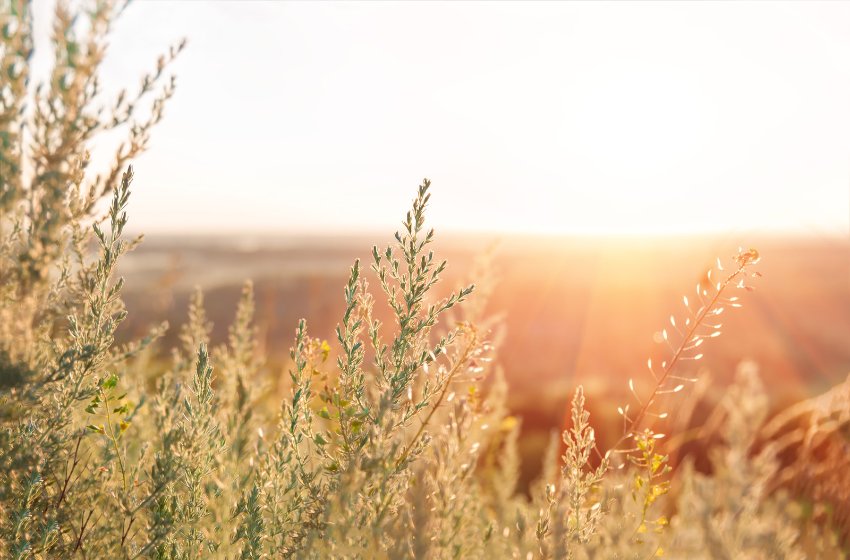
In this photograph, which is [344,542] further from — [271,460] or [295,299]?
[295,299]

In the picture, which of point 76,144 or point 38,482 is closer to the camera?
point 76,144

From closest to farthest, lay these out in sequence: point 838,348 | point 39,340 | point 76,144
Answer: point 76,144, point 39,340, point 838,348

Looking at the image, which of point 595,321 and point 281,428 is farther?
point 595,321

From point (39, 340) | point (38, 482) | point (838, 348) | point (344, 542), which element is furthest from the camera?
point (838, 348)

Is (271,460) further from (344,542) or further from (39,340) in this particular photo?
(39,340)

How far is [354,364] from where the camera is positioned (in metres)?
2.25

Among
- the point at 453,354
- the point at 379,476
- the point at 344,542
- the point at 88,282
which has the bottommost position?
the point at 344,542

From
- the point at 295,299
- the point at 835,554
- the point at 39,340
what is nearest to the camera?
the point at 39,340

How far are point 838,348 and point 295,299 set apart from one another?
3328cm

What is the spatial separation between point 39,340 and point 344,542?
1490 mm

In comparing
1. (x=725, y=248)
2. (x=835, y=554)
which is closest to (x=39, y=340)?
(x=725, y=248)

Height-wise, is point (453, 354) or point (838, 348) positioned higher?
point (453, 354)

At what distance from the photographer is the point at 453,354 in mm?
2494

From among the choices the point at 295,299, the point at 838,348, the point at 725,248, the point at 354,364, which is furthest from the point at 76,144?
the point at 295,299
